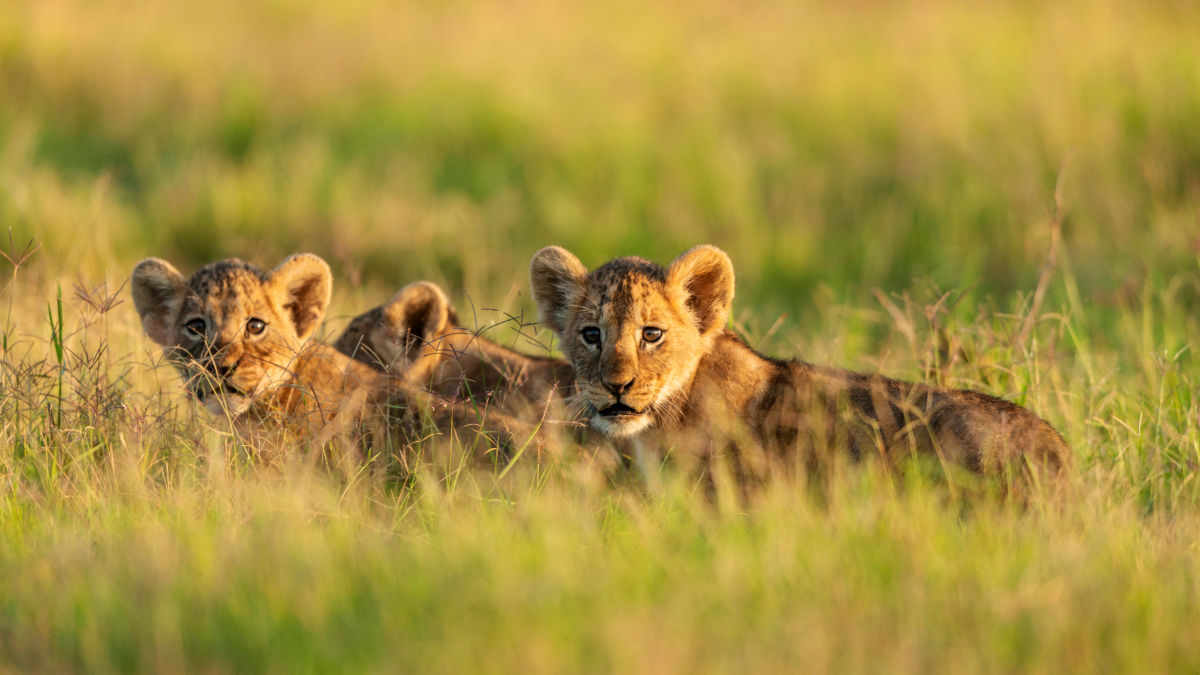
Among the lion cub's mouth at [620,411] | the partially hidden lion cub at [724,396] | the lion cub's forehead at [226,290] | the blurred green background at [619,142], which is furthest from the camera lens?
the blurred green background at [619,142]

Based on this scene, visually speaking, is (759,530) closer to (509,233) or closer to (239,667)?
(239,667)

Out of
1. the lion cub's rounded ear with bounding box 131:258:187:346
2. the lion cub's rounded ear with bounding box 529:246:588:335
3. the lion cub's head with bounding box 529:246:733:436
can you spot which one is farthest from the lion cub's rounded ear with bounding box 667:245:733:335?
the lion cub's rounded ear with bounding box 131:258:187:346

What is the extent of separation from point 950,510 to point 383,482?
6.72 feet

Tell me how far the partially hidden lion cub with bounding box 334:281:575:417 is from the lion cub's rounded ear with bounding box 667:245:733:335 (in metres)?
0.76

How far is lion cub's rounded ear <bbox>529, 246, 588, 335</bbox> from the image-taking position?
5473mm

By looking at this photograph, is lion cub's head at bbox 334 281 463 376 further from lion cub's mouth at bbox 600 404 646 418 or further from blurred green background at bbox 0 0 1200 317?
blurred green background at bbox 0 0 1200 317

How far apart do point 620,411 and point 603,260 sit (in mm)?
5547

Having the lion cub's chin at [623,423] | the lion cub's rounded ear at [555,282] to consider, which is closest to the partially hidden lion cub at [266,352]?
the lion cub's chin at [623,423]

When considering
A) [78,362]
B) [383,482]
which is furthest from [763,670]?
[78,362]

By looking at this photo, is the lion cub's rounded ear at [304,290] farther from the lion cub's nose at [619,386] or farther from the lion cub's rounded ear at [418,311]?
the lion cub's nose at [619,386]

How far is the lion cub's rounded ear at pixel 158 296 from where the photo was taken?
18.9 feet

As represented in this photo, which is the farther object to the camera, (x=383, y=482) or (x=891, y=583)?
(x=383, y=482)

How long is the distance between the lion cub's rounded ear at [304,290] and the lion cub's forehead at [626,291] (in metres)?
1.34

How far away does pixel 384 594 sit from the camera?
142 inches
